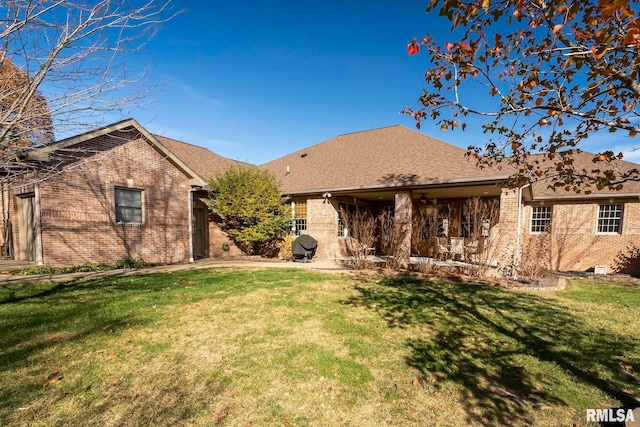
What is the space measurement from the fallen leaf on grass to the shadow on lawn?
4.34m

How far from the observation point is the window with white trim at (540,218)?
1395cm

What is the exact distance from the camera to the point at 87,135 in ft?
30.9

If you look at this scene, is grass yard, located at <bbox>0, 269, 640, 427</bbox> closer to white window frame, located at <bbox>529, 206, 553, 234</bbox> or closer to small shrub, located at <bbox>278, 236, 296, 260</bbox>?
small shrub, located at <bbox>278, 236, 296, 260</bbox>

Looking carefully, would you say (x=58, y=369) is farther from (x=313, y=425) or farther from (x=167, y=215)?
(x=167, y=215)

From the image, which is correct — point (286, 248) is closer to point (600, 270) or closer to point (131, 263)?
point (131, 263)

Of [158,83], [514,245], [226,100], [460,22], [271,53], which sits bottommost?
[514,245]

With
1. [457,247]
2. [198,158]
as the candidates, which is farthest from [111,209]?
[457,247]

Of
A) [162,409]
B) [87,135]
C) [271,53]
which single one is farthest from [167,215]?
[162,409]

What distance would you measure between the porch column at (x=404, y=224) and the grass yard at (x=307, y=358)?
3513 millimetres

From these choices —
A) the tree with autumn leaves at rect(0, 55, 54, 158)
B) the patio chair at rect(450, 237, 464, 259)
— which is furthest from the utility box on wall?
the tree with autumn leaves at rect(0, 55, 54, 158)

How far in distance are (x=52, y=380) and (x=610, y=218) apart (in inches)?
732

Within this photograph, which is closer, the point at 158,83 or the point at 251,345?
the point at 251,345

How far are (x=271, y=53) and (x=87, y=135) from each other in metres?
7.01

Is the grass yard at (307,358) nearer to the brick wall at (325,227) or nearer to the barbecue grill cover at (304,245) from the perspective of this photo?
the barbecue grill cover at (304,245)
